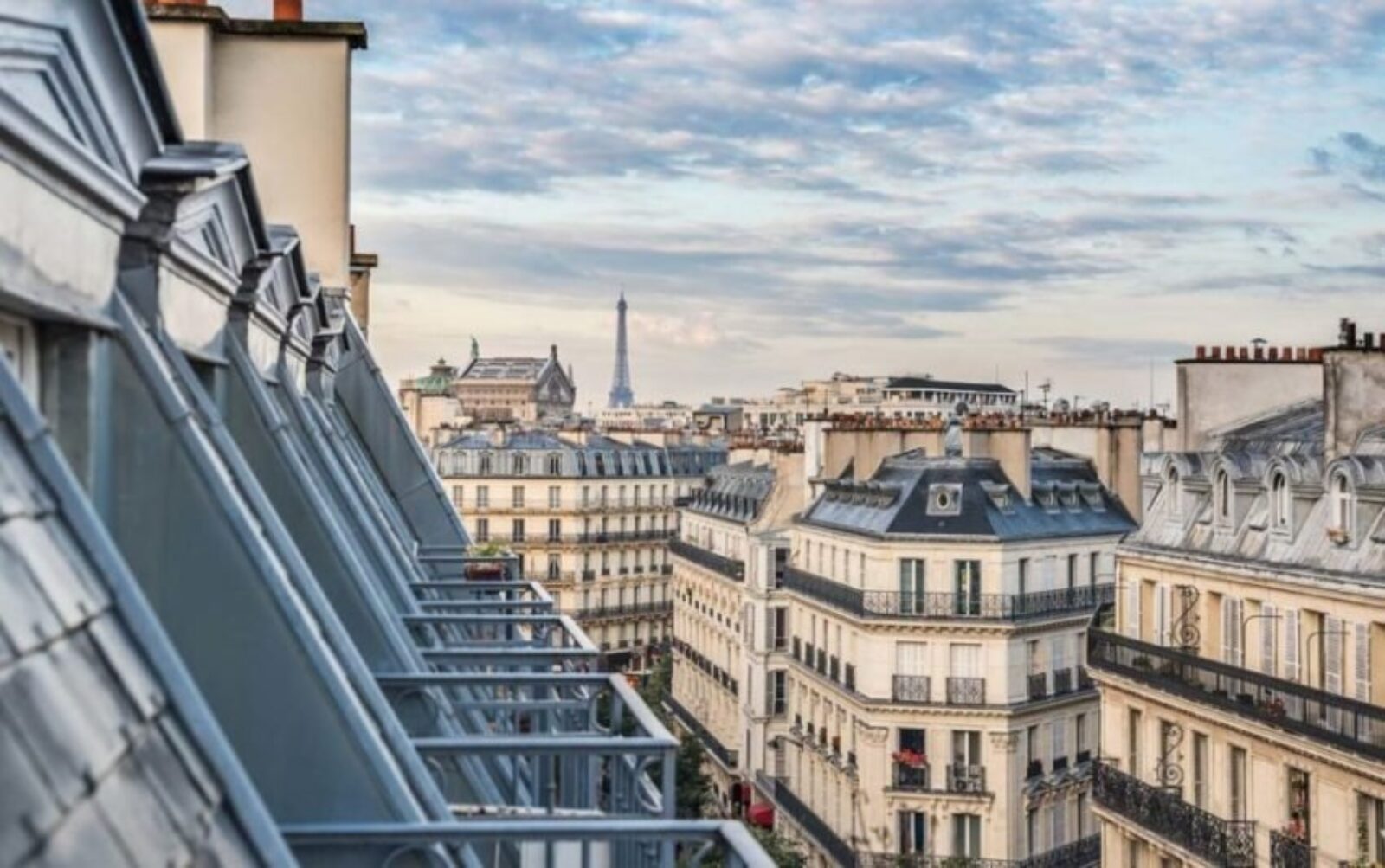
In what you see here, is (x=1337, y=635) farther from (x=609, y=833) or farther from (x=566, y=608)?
(x=566, y=608)

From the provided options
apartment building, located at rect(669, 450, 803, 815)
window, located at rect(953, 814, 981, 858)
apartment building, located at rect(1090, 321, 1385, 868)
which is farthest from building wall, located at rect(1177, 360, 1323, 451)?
apartment building, located at rect(669, 450, 803, 815)

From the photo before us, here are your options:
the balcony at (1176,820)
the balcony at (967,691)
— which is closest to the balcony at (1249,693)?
the balcony at (1176,820)

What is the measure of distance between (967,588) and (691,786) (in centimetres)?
1215

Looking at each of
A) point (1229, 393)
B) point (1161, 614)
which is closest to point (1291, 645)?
point (1161, 614)

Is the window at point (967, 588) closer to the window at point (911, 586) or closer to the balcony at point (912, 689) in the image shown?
the window at point (911, 586)

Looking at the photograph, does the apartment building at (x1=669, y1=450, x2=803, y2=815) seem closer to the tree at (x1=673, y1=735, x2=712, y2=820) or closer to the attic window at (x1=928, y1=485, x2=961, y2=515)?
the tree at (x1=673, y1=735, x2=712, y2=820)

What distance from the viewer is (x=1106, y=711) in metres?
32.2

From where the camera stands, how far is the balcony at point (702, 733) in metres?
62.0

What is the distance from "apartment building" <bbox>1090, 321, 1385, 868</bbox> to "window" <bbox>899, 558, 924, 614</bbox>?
12257 mm

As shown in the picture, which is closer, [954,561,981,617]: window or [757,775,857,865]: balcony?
[954,561,981,617]: window

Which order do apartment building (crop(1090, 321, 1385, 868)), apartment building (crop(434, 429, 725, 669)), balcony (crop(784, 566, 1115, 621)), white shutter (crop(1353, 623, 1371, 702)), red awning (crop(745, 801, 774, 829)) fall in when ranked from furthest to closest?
apartment building (crop(434, 429, 725, 669)) → red awning (crop(745, 801, 774, 829)) → balcony (crop(784, 566, 1115, 621)) → apartment building (crop(1090, 321, 1385, 868)) → white shutter (crop(1353, 623, 1371, 702))

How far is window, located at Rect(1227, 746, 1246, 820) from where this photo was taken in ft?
88.6

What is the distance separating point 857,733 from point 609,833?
4254 centimetres

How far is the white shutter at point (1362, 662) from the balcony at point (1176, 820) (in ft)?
10.7
